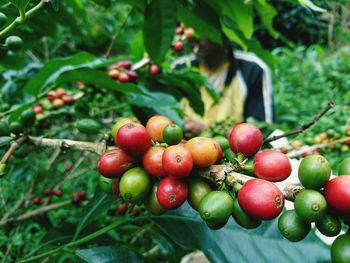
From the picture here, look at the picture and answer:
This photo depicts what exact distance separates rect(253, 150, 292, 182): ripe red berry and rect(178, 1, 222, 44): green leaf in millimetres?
881

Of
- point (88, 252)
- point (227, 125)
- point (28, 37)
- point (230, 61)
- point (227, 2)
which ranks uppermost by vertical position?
point (227, 2)

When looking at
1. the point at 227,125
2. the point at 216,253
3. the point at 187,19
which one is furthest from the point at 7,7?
the point at 227,125

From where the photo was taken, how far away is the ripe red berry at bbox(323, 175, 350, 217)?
579 millimetres

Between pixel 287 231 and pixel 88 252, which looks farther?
pixel 88 252

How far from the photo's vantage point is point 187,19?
1.59 meters

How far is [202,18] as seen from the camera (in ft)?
4.83

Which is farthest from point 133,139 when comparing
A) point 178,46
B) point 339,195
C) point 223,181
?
point 178,46

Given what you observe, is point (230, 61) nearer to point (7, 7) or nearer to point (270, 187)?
point (7, 7)

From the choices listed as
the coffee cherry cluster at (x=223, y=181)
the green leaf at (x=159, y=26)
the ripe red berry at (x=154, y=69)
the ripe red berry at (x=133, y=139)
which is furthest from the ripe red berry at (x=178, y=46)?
the ripe red berry at (x=133, y=139)

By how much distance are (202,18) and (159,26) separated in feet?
0.58

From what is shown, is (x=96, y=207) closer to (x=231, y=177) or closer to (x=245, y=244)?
(x=245, y=244)

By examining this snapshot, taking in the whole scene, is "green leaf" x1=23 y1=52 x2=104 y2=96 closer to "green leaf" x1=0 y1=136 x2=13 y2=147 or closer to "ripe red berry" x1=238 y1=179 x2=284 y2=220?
"green leaf" x1=0 y1=136 x2=13 y2=147

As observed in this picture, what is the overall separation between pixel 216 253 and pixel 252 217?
1.22 feet

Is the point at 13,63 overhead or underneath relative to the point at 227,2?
underneath
